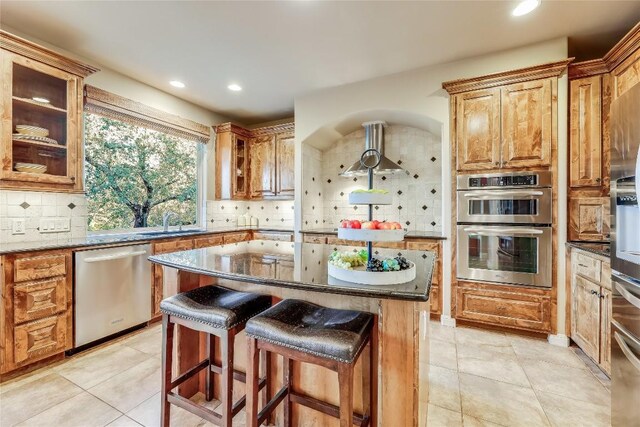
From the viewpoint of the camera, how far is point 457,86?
2.96 m

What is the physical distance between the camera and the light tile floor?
5.49ft

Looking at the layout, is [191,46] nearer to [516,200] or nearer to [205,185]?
[205,185]

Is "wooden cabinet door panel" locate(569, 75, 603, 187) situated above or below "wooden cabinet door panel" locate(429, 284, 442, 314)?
above

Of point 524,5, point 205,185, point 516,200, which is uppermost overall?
point 524,5

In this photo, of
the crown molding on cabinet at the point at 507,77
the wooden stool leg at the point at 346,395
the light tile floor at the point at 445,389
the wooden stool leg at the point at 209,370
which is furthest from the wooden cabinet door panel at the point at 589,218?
the wooden stool leg at the point at 209,370

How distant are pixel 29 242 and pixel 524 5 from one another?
4.61m

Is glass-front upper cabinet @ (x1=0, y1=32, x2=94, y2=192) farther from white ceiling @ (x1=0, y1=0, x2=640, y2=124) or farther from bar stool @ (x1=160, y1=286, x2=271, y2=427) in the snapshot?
bar stool @ (x1=160, y1=286, x2=271, y2=427)

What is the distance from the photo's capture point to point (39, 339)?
2.15 metres

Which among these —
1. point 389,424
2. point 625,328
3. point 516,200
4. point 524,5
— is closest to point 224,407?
point 389,424

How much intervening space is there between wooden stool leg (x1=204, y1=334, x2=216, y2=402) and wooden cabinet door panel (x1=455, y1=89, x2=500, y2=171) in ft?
9.18

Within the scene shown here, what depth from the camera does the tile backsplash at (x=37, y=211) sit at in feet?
7.93

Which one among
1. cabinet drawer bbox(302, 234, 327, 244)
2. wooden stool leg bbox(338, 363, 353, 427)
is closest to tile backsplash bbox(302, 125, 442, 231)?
cabinet drawer bbox(302, 234, 327, 244)

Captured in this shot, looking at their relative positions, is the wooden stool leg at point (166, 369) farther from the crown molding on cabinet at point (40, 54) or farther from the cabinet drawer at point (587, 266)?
the cabinet drawer at point (587, 266)

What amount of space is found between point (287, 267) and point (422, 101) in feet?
8.73
